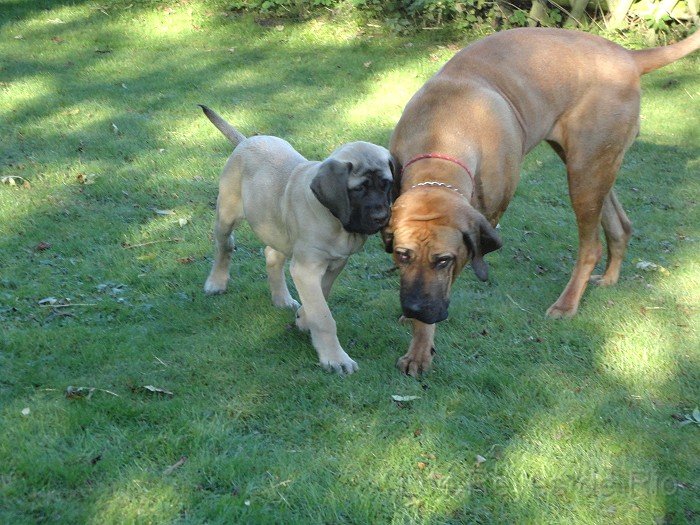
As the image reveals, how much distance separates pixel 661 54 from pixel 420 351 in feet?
9.84

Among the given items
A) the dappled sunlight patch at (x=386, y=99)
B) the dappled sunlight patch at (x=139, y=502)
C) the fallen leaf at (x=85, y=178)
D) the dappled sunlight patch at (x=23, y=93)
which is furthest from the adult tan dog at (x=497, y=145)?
the dappled sunlight patch at (x=23, y=93)

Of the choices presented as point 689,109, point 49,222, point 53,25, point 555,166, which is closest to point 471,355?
point 49,222

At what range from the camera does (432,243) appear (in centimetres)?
436

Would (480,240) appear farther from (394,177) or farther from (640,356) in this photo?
(640,356)

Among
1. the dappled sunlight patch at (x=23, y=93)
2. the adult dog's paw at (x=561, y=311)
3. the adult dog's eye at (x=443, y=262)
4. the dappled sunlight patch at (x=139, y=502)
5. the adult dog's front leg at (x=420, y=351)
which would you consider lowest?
the dappled sunlight patch at (x=23, y=93)

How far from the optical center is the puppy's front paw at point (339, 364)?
189 inches

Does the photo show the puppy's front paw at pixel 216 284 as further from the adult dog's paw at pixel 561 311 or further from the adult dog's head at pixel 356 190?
the adult dog's paw at pixel 561 311

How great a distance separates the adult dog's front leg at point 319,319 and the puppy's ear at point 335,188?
0.40 meters

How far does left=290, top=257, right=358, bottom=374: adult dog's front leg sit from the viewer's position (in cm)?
480

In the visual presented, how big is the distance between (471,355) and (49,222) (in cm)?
385

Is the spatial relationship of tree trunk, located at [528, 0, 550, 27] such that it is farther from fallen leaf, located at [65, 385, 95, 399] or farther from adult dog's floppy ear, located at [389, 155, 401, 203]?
fallen leaf, located at [65, 385, 95, 399]

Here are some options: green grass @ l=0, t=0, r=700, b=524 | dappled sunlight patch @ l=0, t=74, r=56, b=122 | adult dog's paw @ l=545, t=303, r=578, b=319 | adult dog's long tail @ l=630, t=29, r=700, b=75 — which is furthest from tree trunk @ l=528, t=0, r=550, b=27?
adult dog's paw @ l=545, t=303, r=578, b=319

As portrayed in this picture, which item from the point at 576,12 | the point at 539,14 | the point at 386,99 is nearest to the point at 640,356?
the point at 386,99

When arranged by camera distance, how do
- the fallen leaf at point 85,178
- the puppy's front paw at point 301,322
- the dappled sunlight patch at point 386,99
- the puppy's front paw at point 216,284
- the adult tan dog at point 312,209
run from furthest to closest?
the dappled sunlight patch at point 386,99
the fallen leaf at point 85,178
the puppy's front paw at point 216,284
the puppy's front paw at point 301,322
the adult tan dog at point 312,209
